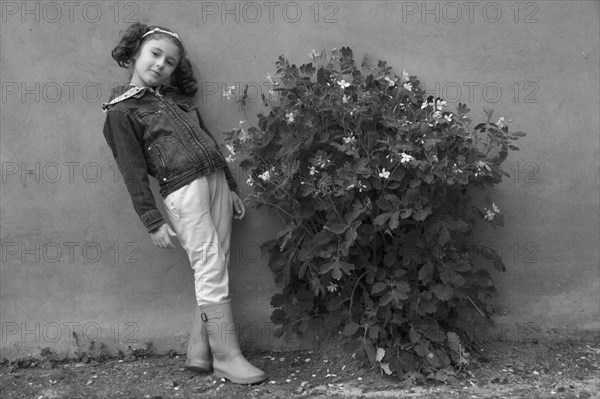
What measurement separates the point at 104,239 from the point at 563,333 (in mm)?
2352

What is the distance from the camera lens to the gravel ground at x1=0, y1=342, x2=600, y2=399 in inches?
129

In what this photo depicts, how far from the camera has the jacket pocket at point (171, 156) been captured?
337cm

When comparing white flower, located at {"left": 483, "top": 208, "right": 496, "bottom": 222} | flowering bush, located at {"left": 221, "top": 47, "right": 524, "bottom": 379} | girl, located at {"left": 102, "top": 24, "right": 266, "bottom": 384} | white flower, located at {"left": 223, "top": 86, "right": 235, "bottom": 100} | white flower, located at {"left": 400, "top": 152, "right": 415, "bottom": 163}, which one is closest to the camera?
white flower, located at {"left": 400, "top": 152, "right": 415, "bottom": 163}

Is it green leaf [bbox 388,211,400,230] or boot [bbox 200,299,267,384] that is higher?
green leaf [bbox 388,211,400,230]

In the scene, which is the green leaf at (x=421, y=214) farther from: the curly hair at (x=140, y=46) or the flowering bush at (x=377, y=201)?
the curly hair at (x=140, y=46)

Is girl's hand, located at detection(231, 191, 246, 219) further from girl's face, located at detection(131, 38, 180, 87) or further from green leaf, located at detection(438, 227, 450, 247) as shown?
green leaf, located at detection(438, 227, 450, 247)

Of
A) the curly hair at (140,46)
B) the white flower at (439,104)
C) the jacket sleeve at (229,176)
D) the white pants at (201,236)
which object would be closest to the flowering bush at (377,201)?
the white flower at (439,104)

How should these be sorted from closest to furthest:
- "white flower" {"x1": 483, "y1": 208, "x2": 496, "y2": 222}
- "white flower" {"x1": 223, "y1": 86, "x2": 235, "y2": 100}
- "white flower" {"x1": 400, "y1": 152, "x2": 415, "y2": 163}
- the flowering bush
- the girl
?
A: "white flower" {"x1": 400, "y1": 152, "x2": 415, "y2": 163}
the flowering bush
the girl
"white flower" {"x1": 483, "y1": 208, "x2": 496, "y2": 222}
"white flower" {"x1": 223, "y1": 86, "x2": 235, "y2": 100}

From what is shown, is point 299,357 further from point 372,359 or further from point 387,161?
point 387,161

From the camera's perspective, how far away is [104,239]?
371 cm

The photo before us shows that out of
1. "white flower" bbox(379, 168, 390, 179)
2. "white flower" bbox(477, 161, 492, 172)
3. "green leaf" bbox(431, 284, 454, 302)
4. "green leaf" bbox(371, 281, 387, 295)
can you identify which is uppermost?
"white flower" bbox(477, 161, 492, 172)

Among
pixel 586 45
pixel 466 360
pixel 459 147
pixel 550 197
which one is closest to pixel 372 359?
pixel 466 360

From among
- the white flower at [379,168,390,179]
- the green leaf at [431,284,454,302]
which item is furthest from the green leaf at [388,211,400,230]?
the green leaf at [431,284,454,302]

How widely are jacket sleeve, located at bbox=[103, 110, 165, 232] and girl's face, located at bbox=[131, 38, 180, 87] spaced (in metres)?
0.22
